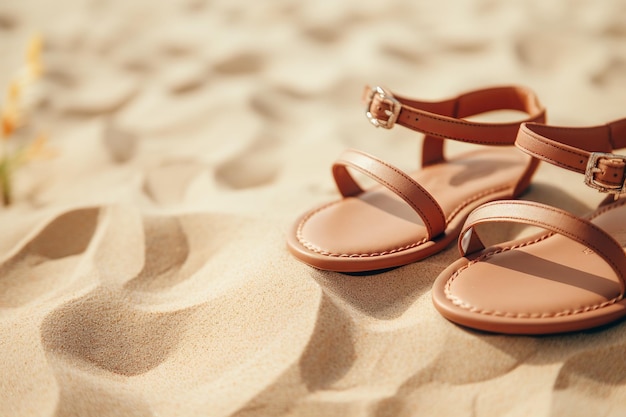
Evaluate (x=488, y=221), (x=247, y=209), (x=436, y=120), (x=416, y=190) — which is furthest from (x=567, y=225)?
(x=247, y=209)

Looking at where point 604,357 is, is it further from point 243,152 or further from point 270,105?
point 270,105

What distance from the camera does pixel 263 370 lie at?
1.02 metres

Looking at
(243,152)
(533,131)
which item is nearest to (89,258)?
(243,152)

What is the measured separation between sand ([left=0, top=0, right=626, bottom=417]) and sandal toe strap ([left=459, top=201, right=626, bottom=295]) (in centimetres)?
12

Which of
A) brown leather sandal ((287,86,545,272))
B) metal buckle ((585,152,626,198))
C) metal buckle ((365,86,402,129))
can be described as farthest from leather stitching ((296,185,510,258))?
metal buckle ((585,152,626,198))

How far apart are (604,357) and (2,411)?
1.00 meters

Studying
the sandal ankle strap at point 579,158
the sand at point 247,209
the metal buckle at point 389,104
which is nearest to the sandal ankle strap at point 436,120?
the metal buckle at point 389,104

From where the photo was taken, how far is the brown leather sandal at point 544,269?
1.02m

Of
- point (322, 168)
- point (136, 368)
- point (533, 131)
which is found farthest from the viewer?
point (322, 168)

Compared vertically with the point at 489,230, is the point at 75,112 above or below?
below

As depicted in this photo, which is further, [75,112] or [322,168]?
[75,112]

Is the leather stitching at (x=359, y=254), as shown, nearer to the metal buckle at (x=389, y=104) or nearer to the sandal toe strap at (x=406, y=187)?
the sandal toe strap at (x=406, y=187)

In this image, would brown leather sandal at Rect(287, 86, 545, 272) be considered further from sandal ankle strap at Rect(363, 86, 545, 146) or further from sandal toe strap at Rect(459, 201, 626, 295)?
sandal toe strap at Rect(459, 201, 626, 295)

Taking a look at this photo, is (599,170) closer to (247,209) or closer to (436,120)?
(436,120)
